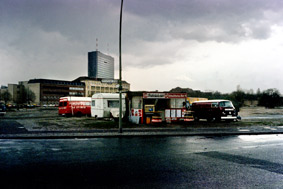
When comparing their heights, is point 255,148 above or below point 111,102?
below

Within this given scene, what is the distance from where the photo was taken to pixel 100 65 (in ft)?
512

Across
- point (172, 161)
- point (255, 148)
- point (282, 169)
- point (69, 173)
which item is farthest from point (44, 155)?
point (255, 148)

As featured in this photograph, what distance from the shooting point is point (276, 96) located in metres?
89.4

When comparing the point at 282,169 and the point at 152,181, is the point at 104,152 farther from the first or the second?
the point at 282,169

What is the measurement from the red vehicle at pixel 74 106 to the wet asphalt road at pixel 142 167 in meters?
26.0

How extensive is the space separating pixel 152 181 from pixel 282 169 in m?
3.77

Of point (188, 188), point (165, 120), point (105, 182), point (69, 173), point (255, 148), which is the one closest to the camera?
point (188, 188)

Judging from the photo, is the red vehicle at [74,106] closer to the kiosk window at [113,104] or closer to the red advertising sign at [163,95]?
the kiosk window at [113,104]

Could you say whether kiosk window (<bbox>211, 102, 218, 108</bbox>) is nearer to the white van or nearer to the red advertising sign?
the red advertising sign

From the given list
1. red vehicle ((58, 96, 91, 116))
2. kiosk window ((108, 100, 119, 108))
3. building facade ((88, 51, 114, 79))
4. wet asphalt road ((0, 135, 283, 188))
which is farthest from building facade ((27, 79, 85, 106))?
wet asphalt road ((0, 135, 283, 188))

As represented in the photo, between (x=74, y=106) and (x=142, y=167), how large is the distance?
99.6ft

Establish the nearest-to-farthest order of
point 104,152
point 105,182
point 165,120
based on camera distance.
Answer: point 105,182
point 104,152
point 165,120

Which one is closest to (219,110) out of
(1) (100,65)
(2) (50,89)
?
(2) (50,89)

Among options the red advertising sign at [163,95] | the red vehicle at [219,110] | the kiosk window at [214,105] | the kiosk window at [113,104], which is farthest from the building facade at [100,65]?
the red advertising sign at [163,95]
